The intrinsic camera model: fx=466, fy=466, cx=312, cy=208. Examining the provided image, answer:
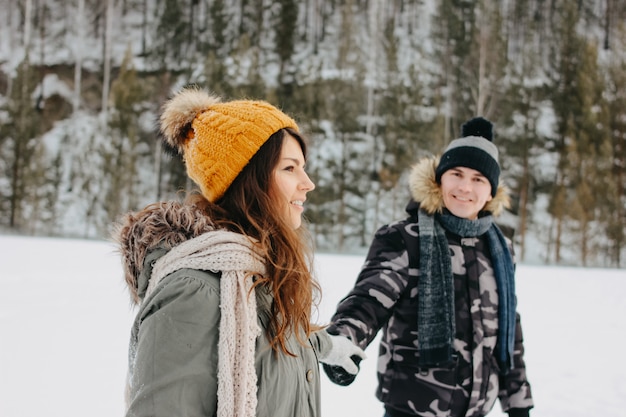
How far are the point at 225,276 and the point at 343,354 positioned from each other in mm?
673

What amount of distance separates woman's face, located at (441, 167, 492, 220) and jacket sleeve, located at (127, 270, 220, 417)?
1262 millimetres

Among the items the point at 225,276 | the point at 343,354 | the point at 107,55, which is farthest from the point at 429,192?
the point at 107,55

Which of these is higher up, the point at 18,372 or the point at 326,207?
the point at 326,207

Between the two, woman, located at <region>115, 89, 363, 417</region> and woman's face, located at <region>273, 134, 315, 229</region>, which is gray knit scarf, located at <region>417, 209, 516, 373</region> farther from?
woman's face, located at <region>273, 134, 315, 229</region>

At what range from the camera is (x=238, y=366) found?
87cm

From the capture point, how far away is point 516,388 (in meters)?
1.76

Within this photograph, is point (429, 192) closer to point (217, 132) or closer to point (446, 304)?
point (446, 304)

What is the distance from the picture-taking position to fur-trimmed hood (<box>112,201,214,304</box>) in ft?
3.02

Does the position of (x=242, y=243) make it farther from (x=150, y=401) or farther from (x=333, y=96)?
(x=333, y=96)

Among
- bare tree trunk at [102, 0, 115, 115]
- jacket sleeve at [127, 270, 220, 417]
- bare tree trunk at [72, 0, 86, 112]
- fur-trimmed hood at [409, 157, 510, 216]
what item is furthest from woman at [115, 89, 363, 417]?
bare tree trunk at [72, 0, 86, 112]

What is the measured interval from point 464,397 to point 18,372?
312cm

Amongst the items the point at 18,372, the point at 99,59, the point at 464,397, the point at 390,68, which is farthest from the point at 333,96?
the point at 464,397

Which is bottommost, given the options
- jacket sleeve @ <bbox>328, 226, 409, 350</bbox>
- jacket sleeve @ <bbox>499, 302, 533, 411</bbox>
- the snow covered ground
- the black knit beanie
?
the snow covered ground

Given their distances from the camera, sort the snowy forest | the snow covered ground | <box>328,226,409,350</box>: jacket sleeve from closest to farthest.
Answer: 1. <box>328,226,409,350</box>: jacket sleeve
2. the snow covered ground
3. the snowy forest
